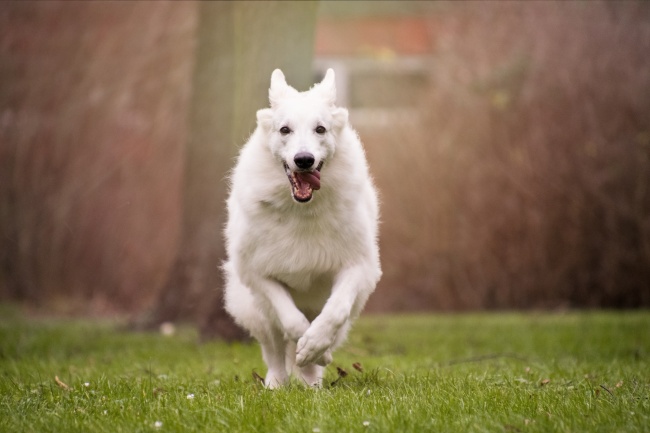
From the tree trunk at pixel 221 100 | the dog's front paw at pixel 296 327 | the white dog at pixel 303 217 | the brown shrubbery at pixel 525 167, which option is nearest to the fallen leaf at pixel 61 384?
the white dog at pixel 303 217

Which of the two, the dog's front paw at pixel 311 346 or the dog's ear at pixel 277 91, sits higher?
the dog's ear at pixel 277 91

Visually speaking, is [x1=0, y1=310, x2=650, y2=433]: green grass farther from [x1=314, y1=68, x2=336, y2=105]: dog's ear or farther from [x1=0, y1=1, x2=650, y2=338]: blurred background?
[x1=0, y1=1, x2=650, y2=338]: blurred background

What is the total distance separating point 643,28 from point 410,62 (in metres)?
6.37

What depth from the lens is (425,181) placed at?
1533 centimetres

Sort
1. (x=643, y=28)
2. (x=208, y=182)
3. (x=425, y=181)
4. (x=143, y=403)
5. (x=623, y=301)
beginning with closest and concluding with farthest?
(x=143, y=403)
(x=208, y=182)
(x=643, y=28)
(x=623, y=301)
(x=425, y=181)

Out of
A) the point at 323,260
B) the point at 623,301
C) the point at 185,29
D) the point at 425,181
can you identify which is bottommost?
the point at 623,301

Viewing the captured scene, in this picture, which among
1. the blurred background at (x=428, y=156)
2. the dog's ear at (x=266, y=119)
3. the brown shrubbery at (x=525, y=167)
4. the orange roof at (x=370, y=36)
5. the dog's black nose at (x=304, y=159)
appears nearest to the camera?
the dog's black nose at (x=304, y=159)

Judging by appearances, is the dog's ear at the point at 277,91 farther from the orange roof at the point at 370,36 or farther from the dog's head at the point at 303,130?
the orange roof at the point at 370,36

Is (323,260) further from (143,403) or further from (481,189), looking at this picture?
(481,189)

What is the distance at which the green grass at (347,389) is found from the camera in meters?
4.05

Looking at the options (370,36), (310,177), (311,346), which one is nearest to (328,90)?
(310,177)

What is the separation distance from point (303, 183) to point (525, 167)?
9969 mm

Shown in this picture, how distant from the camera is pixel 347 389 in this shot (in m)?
4.96

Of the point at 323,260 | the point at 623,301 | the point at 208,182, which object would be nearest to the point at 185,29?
the point at 208,182
